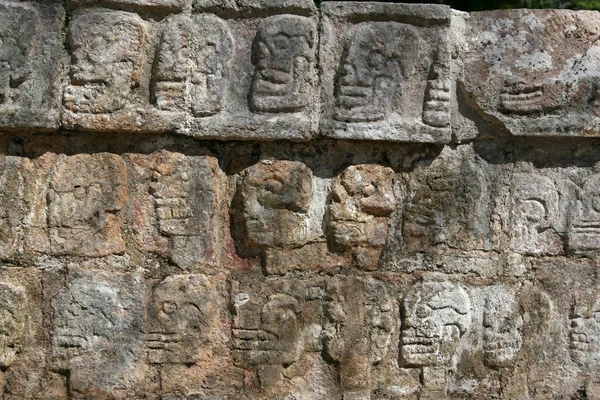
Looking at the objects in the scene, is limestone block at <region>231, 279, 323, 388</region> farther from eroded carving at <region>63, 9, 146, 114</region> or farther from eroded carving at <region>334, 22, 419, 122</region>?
eroded carving at <region>63, 9, 146, 114</region>

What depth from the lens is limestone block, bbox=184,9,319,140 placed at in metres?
2.89

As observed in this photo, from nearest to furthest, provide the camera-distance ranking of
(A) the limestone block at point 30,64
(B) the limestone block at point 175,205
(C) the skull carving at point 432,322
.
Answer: (A) the limestone block at point 30,64 < (B) the limestone block at point 175,205 < (C) the skull carving at point 432,322

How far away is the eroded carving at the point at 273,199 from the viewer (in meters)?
2.96

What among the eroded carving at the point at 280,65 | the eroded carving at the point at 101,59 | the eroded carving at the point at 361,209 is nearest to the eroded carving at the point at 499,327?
the eroded carving at the point at 361,209

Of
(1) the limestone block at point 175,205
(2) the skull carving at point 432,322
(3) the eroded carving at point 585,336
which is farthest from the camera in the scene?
(3) the eroded carving at point 585,336

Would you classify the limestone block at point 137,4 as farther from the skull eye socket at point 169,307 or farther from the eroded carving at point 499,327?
the eroded carving at point 499,327

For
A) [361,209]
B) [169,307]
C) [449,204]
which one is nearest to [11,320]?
[169,307]

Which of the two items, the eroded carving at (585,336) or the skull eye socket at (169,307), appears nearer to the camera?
the skull eye socket at (169,307)

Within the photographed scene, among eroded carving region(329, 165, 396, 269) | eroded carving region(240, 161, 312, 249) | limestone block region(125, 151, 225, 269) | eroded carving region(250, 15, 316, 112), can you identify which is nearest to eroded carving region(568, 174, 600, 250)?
eroded carving region(329, 165, 396, 269)

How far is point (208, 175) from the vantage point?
2953mm

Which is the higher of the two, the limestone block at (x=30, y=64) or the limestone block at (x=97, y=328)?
the limestone block at (x=30, y=64)

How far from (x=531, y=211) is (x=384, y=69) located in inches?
33.7

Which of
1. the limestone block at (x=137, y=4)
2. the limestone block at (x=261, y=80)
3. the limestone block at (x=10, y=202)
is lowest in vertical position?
the limestone block at (x=10, y=202)

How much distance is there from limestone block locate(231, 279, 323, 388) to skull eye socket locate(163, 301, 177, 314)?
0.23 meters
